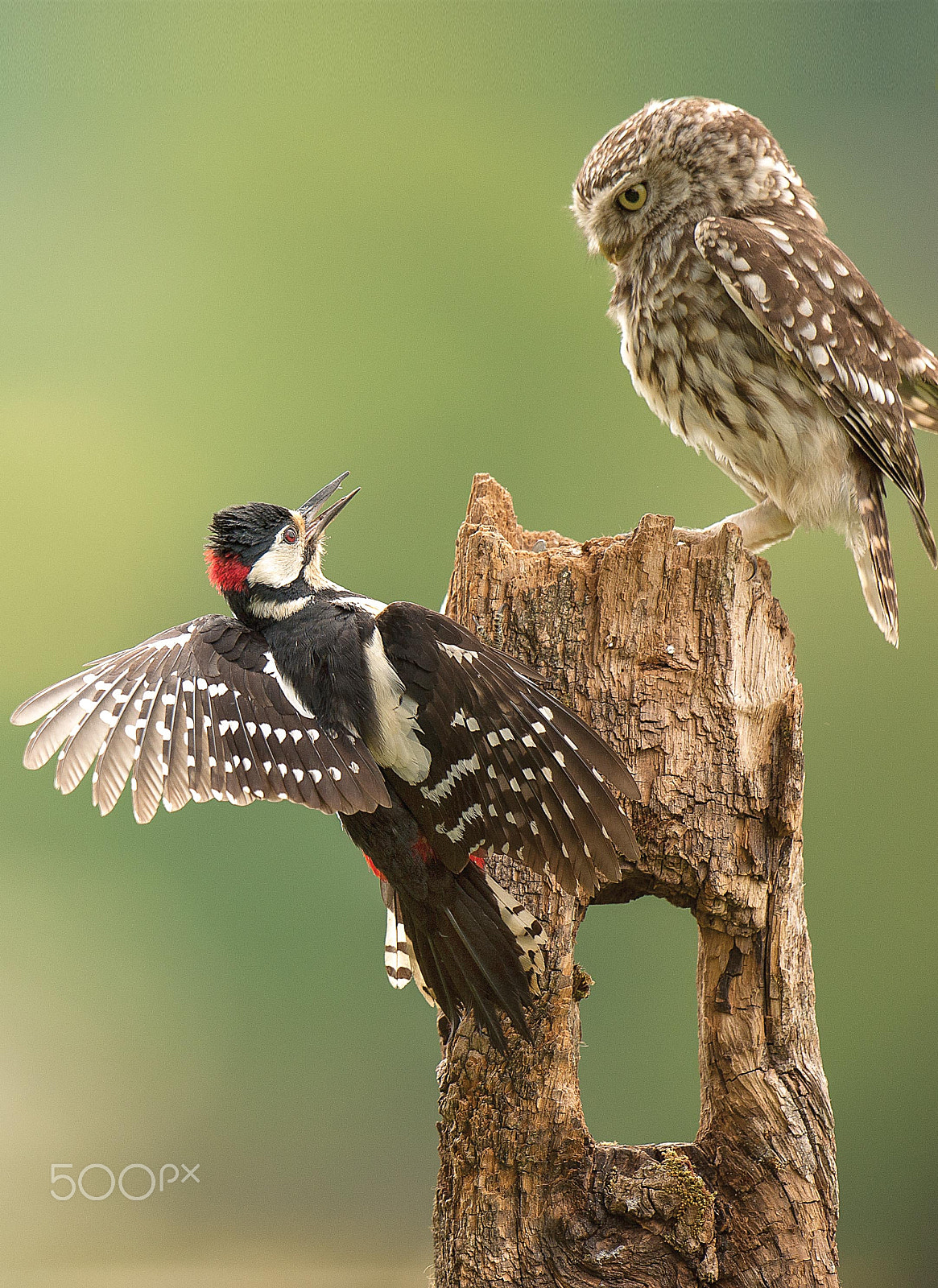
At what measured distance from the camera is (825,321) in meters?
1.87

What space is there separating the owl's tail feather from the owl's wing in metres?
0.04

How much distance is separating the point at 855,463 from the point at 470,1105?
133 cm

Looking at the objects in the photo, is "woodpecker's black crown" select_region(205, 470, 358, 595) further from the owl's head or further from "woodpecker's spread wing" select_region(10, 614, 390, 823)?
the owl's head

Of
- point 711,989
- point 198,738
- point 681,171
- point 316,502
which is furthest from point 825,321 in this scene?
point 198,738

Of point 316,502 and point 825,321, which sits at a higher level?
point 825,321

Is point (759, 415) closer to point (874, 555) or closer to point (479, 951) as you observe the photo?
point (874, 555)

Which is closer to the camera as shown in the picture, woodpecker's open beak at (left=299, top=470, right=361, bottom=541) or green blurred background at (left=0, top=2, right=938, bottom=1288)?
woodpecker's open beak at (left=299, top=470, right=361, bottom=541)

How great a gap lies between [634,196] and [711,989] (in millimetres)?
1477

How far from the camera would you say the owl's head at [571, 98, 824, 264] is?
1.97 metres

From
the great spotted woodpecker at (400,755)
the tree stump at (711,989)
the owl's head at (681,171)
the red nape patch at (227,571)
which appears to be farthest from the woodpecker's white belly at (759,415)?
the red nape patch at (227,571)

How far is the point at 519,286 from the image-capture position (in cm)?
299

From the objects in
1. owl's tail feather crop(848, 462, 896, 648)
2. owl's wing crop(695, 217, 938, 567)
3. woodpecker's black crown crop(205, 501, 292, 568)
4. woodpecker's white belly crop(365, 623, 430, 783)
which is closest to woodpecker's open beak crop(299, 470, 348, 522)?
woodpecker's black crown crop(205, 501, 292, 568)

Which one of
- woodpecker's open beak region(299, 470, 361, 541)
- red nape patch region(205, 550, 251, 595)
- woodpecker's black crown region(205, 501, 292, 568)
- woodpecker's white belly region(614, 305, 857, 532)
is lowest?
red nape patch region(205, 550, 251, 595)

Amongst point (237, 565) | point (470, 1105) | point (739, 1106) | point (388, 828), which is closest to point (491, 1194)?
point (470, 1105)
